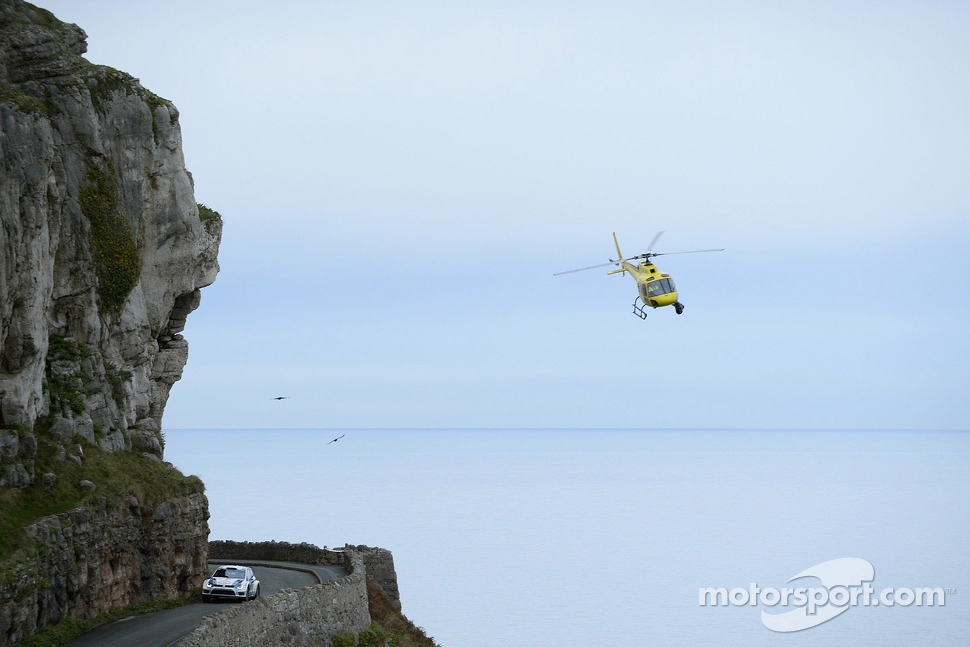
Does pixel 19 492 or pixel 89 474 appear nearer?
pixel 19 492

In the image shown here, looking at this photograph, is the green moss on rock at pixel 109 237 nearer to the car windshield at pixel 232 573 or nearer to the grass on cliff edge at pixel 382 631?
the car windshield at pixel 232 573

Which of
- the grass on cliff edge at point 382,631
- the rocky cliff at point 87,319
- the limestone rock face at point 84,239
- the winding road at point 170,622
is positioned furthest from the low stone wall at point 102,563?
the grass on cliff edge at point 382,631

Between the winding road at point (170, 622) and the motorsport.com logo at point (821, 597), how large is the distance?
56650 mm

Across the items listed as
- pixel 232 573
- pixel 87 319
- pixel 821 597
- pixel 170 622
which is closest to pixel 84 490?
pixel 170 622

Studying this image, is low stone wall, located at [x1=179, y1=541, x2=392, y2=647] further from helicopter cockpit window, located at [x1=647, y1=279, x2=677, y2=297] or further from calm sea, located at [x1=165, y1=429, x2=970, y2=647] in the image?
calm sea, located at [x1=165, y1=429, x2=970, y2=647]

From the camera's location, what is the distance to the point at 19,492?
3488 centimetres

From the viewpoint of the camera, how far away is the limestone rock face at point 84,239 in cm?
3659

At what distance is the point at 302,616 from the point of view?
35.3 m

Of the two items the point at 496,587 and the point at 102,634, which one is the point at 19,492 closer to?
the point at 102,634

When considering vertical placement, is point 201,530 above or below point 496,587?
above

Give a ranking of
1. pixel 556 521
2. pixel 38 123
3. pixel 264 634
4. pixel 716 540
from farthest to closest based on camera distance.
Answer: pixel 556 521
pixel 716 540
pixel 38 123
pixel 264 634

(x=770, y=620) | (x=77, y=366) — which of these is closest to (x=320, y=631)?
(x=77, y=366)

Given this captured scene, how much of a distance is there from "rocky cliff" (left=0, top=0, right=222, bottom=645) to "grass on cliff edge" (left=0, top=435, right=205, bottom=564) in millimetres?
63

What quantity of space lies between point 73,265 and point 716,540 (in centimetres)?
10091
